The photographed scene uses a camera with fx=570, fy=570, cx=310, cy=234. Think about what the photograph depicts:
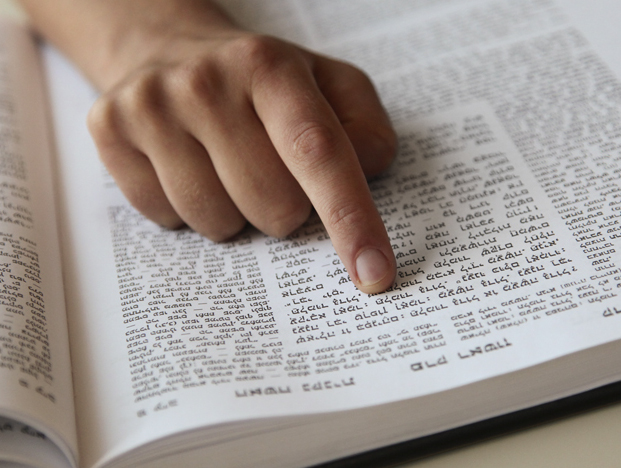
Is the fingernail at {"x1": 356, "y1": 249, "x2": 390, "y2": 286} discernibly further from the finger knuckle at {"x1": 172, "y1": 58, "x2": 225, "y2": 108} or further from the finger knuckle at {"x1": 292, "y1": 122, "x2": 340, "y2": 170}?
the finger knuckle at {"x1": 172, "y1": 58, "x2": 225, "y2": 108}

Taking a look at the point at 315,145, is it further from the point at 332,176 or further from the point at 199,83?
the point at 199,83

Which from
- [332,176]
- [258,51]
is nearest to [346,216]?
[332,176]

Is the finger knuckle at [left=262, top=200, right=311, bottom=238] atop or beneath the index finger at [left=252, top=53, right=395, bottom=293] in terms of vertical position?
beneath

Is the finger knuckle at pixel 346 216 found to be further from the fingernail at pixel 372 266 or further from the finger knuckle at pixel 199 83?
the finger knuckle at pixel 199 83

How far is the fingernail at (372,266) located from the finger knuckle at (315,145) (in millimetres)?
81

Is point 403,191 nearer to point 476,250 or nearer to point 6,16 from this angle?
point 476,250

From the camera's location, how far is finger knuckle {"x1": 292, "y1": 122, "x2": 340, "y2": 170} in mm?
463

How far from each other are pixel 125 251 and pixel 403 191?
0.88ft

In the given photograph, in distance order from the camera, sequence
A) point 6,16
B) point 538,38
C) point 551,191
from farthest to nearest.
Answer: point 6,16 < point 538,38 < point 551,191

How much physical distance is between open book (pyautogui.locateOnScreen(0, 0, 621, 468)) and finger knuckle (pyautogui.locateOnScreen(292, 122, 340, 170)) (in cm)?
8

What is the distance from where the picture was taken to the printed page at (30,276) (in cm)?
40

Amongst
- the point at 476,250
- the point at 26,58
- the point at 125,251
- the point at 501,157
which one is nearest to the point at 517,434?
the point at 476,250

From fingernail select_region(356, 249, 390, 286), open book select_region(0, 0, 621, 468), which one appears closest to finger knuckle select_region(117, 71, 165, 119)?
open book select_region(0, 0, 621, 468)

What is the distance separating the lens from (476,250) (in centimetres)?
47
